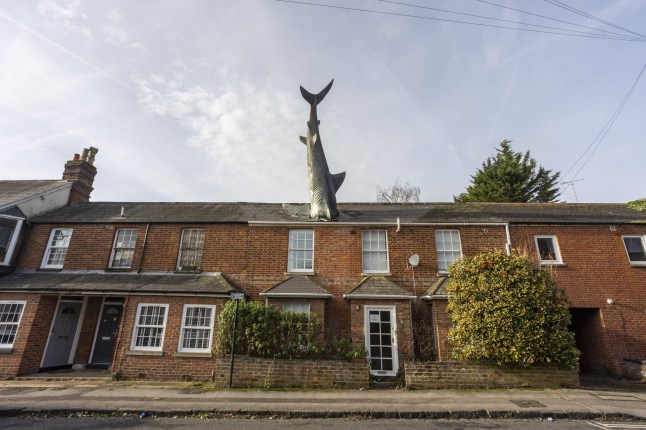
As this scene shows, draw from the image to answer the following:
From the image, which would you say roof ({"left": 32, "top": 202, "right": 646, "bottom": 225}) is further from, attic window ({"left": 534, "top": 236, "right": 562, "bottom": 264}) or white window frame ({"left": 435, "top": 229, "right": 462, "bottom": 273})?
attic window ({"left": 534, "top": 236, "right": 562, "bottom": 264})

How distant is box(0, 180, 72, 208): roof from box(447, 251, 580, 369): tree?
1980cm

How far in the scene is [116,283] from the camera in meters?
12.9

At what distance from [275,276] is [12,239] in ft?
39.6

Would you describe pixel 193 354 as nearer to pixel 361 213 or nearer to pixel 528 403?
pixel 361 213

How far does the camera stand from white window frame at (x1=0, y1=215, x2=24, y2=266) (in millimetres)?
14016

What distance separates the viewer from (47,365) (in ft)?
41.5

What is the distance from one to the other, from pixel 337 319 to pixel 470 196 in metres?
23.2

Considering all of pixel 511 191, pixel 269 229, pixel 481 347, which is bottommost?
pixel 481 347

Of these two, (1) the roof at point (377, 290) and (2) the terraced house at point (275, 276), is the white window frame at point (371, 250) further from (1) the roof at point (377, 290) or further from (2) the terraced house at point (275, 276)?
(1) the roof at point (377, 290)

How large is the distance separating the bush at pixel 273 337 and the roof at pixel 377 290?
217 cm

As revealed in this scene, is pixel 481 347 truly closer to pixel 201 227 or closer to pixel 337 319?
pixel 337 319

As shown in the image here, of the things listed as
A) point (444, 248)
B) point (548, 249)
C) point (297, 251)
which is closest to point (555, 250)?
point (548, 249)

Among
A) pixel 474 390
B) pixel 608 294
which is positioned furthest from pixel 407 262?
pixel 608 294

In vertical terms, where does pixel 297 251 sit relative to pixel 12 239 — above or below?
below
